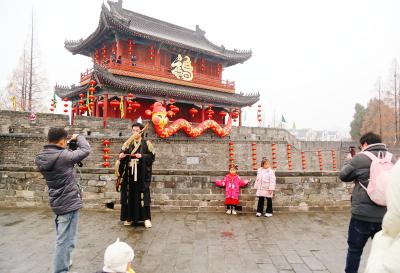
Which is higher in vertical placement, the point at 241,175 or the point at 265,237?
the point at 241,175

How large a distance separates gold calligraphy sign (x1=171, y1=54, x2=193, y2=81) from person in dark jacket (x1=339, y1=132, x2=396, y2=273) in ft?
64.3

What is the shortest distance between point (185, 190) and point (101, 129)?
933 cm

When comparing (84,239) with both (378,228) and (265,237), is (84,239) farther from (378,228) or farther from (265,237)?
(378,228)

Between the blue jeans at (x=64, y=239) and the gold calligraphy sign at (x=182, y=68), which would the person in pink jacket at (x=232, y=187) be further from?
the gold calligraphy sign at (x=182, y=68)

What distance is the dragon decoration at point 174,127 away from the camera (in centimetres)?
1432

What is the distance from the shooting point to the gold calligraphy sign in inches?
872

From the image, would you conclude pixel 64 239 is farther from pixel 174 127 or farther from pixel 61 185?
pixel 174 127

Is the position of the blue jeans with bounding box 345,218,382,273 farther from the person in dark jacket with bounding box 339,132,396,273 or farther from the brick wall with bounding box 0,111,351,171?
the brick wall with bounding box 0,111,351,171

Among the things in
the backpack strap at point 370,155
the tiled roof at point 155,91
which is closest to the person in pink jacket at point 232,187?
the backpack strap at point 370,155

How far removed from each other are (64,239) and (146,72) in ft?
58.6

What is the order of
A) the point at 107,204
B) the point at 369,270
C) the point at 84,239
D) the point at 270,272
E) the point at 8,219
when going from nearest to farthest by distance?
the point at 369,270, the point at 270,272, the point at 84,239, the point at 8,219, the point at 107,204

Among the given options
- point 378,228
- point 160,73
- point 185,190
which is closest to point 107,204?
point 185,190

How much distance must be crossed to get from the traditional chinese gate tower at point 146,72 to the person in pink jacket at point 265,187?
1135 centimetres

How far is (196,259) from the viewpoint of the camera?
12.9 ft
